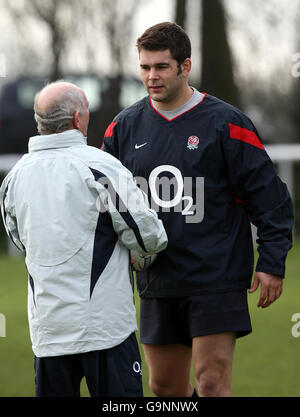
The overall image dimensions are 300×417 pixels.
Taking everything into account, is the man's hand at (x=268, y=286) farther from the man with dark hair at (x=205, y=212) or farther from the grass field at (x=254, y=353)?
the grass field at (x=254, y=353)

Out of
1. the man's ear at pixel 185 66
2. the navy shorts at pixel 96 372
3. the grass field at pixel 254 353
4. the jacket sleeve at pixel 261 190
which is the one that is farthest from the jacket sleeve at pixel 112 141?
the grass field at pixel 254 353

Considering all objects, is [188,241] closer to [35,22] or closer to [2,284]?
[2,284]

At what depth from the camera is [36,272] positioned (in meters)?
3.67

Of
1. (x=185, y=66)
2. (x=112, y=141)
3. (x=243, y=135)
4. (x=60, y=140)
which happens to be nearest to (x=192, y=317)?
(x=243, y=135)

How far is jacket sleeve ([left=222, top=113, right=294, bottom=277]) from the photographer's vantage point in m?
4.16

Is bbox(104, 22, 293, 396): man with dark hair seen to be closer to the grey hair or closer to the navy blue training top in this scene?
the navy blue training top

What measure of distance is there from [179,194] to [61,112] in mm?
840

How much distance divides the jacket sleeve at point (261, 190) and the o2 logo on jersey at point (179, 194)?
0.19m

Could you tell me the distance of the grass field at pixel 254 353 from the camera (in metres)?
5.71

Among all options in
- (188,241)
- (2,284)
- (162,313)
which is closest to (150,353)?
(162,313)

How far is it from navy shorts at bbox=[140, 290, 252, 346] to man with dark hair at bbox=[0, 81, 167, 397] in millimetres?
519

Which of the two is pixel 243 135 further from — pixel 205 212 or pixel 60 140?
pixel 60 140

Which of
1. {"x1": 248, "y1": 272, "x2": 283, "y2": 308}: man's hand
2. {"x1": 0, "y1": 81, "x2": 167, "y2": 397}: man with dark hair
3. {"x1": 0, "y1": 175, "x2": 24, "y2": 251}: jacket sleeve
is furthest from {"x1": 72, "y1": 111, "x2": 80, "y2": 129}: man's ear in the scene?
{"x1": 248, "y1": 272, "x2": 283, "y2": 308}: man's hand
